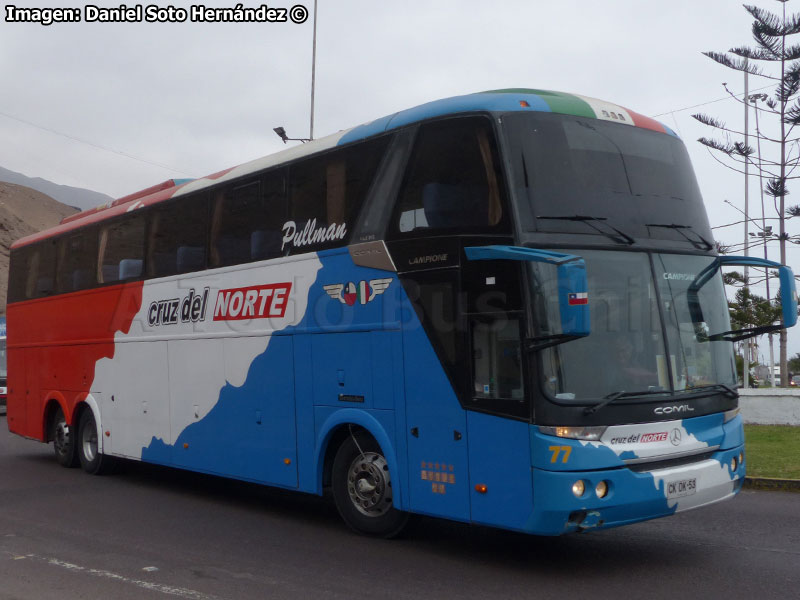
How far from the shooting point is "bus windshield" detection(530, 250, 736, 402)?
6.96 metres

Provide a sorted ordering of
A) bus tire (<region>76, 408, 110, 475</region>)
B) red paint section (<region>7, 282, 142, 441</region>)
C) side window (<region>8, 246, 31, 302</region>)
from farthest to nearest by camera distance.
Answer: side window (<region>8, 246, 31, 302</region>)
bus tire (<region>76, 408, 110, 475</region>)
red paint section (<region>7, 282, 142, 441</region>)

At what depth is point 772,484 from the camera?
11383 millimetres

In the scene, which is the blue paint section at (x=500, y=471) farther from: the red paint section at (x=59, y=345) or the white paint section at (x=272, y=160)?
the red paint section at (x=59, y=345)

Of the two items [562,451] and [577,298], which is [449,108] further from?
[562,451]

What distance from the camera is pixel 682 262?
7.71m

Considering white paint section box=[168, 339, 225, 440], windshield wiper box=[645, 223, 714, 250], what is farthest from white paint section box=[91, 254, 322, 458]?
windshield wiper box=[645, 223, 714, 250]

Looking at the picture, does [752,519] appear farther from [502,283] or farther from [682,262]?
[502,283]

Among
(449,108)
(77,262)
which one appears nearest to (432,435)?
(449,108)

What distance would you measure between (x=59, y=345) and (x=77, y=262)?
1.46 m

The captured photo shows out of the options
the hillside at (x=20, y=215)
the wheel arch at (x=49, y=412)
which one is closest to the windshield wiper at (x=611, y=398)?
the wheel arch at (x=49, y=412)

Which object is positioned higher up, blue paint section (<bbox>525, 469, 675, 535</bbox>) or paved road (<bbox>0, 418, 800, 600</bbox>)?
blue paint section (<bbox>525, 469, 675, 535</bbox>)

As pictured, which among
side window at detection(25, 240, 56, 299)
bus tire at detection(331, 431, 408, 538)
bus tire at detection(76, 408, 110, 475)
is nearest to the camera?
bus tire at detection(331, 431, 408, 538)

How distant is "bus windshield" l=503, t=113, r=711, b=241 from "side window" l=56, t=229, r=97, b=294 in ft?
27.9

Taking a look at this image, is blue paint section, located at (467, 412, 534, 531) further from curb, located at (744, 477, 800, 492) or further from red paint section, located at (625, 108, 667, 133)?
curb, located at (744, 477, 800, 492)
